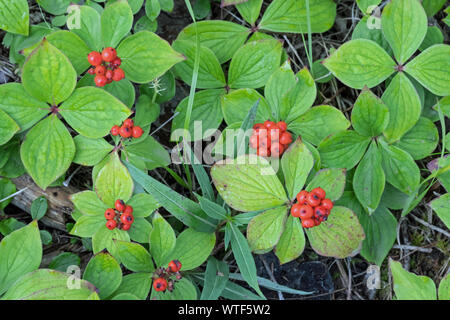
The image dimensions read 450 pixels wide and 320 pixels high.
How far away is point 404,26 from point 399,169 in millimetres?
976

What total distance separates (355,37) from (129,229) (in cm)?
210

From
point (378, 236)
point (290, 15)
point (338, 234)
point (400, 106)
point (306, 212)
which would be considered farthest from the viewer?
point (290, 15)

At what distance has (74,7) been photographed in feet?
9.63

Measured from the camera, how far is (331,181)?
2611 mm

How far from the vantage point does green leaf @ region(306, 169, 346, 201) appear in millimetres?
2594

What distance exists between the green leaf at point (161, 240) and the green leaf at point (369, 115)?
1447mm

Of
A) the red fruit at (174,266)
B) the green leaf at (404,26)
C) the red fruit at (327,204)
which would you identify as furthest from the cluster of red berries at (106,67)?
the green leaf at (404,26)

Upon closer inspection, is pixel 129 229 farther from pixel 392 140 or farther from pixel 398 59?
pixel 398 59

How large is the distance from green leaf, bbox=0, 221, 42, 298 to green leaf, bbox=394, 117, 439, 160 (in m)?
2.55

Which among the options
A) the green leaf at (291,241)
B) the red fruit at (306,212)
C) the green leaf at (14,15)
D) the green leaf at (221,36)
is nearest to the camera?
the red fruit at (306,212)

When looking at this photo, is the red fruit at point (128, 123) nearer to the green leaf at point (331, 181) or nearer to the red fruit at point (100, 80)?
the red fruit at point (100, 80)

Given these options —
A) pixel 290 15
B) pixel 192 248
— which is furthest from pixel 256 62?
pixel 192 248

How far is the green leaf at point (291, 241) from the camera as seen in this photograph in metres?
2.65

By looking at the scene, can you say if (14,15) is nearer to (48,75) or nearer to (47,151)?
(48,75)
